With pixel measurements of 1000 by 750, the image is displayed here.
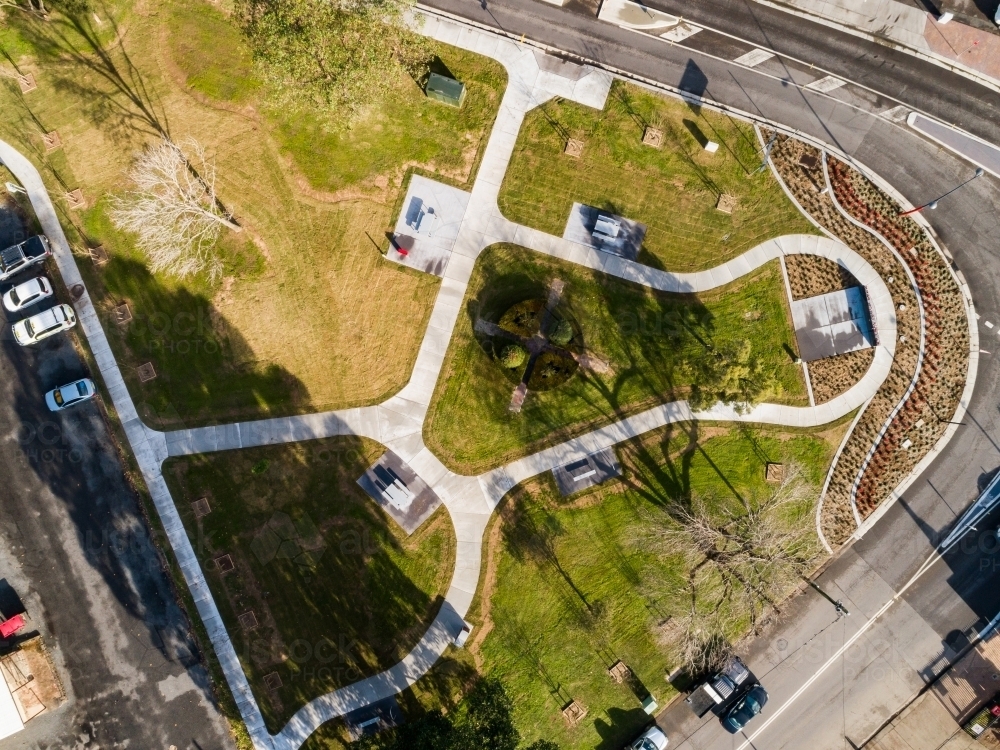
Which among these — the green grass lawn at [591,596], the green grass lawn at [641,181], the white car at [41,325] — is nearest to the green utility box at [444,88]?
the green grass lawn at [641,181]

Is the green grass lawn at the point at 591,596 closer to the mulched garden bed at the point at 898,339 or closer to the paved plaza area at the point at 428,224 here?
the mulched garden bed at the point at 898,339

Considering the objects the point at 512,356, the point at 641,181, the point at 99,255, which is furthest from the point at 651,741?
the point at 99,255

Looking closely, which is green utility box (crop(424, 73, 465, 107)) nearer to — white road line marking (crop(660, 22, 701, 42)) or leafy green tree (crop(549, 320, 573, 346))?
white road line marking (crop(660, 22, 701, 42))

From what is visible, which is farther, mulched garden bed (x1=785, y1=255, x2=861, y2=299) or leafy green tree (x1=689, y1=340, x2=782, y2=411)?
mulched garden bed (x1=785, y1=255, x2=861, y2=299)

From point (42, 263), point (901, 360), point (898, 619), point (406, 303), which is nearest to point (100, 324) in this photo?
point (42, 263)

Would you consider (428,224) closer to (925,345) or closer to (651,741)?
(925,345)

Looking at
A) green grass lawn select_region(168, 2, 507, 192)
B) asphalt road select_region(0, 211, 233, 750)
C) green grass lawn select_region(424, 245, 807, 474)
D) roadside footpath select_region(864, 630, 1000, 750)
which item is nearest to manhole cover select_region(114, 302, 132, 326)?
asphalt road select_region(0, 211, 233, 750)
